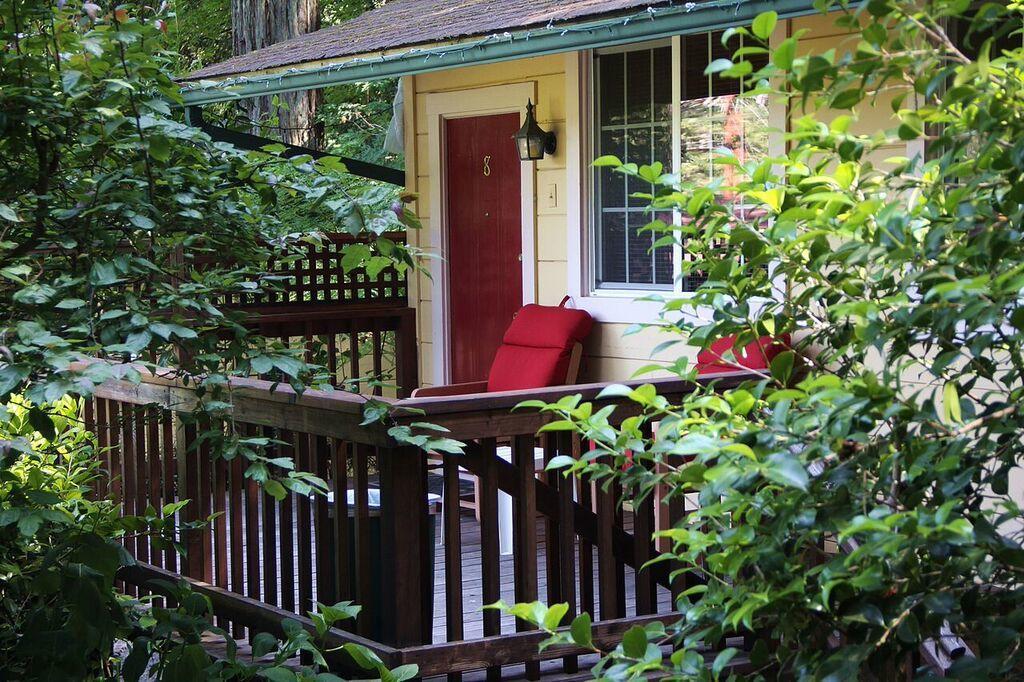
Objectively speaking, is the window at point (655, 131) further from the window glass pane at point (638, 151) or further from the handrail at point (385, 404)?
the handrail at point (385, 404)

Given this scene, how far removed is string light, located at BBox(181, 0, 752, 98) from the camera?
4.83 meters

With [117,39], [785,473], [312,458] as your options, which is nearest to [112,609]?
[312,458]

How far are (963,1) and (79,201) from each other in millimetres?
2036

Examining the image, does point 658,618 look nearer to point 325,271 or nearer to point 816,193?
point 816,193

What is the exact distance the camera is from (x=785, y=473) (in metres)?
1.57

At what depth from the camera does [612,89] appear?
697 cm

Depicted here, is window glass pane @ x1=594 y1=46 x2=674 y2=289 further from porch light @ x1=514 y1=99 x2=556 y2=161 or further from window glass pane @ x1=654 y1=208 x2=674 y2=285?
porch light @ x1=514 y1=99 x2=556 y2=161

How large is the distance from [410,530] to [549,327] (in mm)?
3225

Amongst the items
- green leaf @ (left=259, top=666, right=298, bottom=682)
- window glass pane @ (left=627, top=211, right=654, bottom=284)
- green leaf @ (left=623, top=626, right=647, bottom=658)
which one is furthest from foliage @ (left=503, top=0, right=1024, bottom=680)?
window glass pane @ (left=627, top=211, right=654, bottom=284)

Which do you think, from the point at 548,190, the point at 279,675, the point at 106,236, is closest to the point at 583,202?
the point at 548,190

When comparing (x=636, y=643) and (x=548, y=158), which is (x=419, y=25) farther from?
(x=636, y=643)

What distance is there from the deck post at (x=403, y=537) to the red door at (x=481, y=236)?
419 centimetres

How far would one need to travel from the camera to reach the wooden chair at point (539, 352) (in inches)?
272

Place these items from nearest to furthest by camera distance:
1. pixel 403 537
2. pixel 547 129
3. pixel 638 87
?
pixel 403 537, pixel 638 87, pixel 547 129
